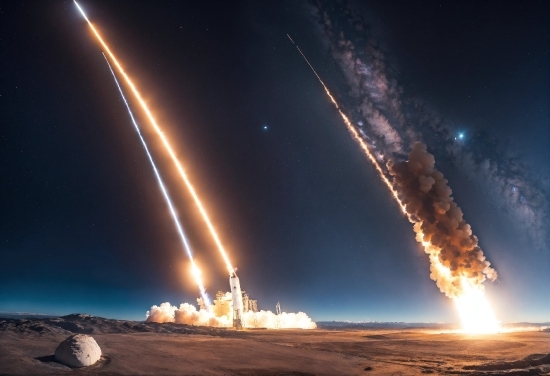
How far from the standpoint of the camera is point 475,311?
6053cm

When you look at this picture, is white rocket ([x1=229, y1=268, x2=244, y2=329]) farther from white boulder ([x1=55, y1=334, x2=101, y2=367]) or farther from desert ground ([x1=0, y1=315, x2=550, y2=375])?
white boulder ([x1=55, y1=334, x2=101, y2=367])

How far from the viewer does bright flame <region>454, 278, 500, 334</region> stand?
194ft

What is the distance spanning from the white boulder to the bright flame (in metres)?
55.5

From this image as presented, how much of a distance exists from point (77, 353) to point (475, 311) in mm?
58968

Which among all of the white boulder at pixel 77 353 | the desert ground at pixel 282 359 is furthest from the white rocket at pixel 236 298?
the white boulder at pixel 77 353

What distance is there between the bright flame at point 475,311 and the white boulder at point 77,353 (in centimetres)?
5554

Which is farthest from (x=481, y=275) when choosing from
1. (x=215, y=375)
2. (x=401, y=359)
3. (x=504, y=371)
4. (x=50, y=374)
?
(x=50, y=374)

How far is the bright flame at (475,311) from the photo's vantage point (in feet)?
194

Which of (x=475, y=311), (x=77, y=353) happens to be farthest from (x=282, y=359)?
A: (x=475, y=311)

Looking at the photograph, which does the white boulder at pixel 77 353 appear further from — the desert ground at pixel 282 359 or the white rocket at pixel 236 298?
the white rocket at pixel 236 298

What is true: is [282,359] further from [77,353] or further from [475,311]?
[475,311]

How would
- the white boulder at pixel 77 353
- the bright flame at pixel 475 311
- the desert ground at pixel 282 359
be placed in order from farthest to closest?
the bright flame at pixel 475 311, the desert ground at pixel 282 359, the white boulder at pixel 77 353

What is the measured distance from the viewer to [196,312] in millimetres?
94375

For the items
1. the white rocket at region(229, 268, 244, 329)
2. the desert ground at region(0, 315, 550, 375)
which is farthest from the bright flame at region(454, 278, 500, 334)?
the white rocket at region(229, 268, 244, 329)
